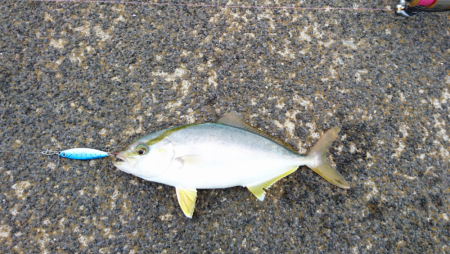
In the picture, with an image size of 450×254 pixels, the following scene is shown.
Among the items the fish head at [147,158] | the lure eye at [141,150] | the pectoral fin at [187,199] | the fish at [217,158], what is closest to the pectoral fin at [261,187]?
the fish at [217,158]

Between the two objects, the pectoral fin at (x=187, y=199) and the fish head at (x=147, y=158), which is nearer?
the fish head at (x=147, y=158)

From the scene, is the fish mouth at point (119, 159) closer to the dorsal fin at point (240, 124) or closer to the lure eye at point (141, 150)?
the lure eye at point (141, 150)

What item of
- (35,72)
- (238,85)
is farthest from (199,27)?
(35,72)

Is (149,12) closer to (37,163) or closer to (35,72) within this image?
(35,72)

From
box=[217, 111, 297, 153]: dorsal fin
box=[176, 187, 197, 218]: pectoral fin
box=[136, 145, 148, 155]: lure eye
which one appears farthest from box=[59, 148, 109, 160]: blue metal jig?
box=[217, 111, 297, 153]: dorsal fin

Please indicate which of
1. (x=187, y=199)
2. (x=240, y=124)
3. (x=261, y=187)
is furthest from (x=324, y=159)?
(x=187, y=199)

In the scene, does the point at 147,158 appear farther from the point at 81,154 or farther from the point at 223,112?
the point at 223,112

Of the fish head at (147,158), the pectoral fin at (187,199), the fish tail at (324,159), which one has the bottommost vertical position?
the pectoral fin at (187,199)

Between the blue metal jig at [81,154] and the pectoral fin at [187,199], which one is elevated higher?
the blue metal jig at [81,154]
